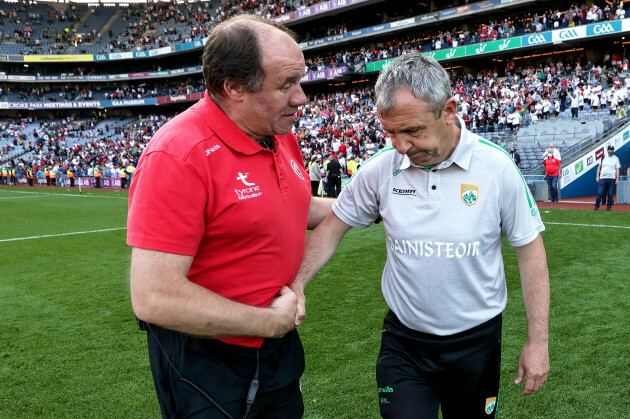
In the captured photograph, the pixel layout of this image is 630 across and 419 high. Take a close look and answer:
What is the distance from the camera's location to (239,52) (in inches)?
65.6

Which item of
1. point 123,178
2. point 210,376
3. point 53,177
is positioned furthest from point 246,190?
point 53,177

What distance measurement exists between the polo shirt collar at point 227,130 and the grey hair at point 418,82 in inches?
24.3

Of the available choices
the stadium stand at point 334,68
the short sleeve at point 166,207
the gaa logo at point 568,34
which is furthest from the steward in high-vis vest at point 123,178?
the short sleeve at point 166,207

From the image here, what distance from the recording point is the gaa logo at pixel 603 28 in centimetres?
2748

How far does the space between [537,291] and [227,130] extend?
1481 mm

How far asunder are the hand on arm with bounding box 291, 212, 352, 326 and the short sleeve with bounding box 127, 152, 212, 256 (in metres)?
0.60

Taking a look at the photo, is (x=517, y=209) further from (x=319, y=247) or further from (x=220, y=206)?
(x=220, y=206)

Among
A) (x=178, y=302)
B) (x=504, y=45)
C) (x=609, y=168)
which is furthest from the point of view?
(x=504, y=45)

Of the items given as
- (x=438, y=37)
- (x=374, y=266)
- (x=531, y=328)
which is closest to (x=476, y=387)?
(x=531, y=328)

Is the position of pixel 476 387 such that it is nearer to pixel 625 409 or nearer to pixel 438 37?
pixel 625 409

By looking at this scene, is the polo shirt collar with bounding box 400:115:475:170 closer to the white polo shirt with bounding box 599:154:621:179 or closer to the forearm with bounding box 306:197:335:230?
the forearm with bounding box 306:197:335:230

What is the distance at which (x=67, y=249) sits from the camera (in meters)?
10.8

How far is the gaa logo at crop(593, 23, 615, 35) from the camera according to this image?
27.5 m

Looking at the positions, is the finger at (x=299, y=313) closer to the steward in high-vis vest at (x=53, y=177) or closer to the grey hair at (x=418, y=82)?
the grey hair at (x=418, y=82)
